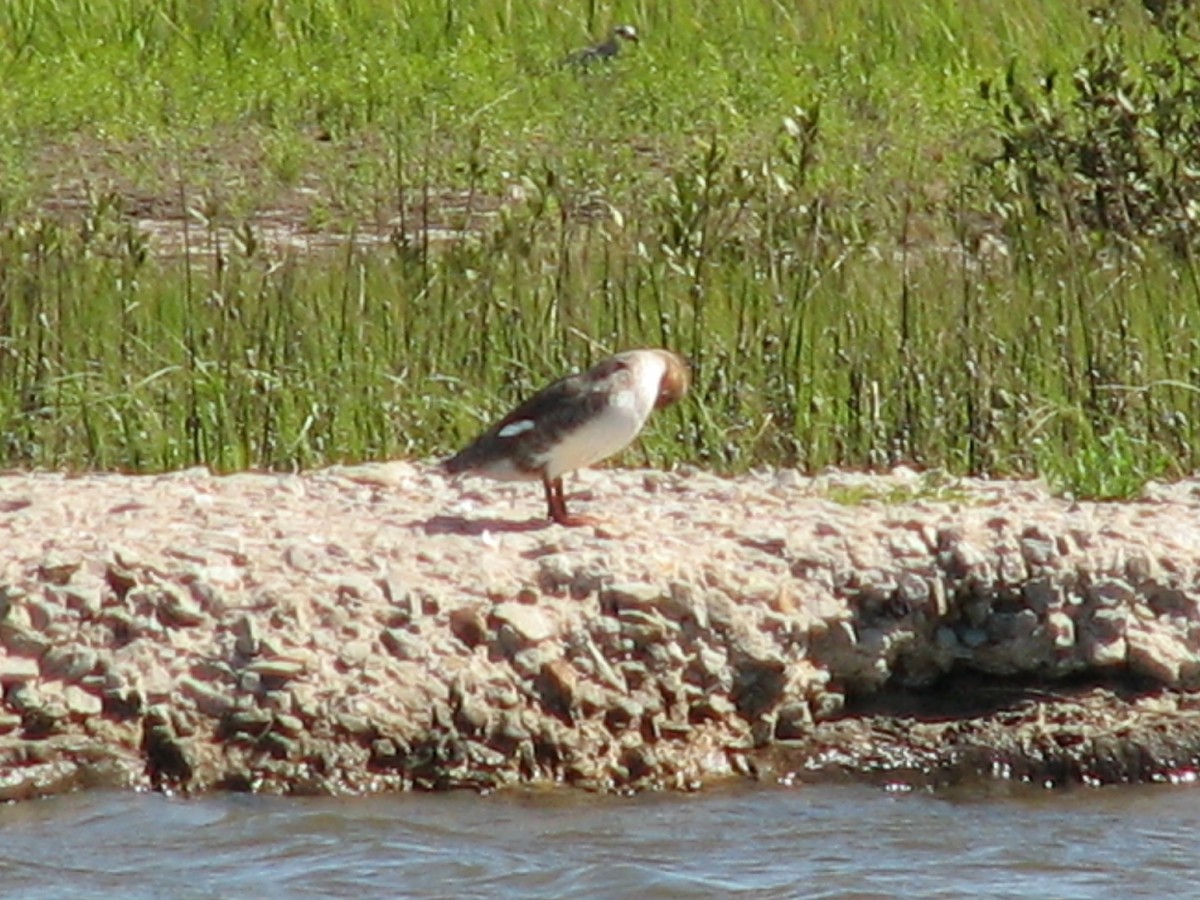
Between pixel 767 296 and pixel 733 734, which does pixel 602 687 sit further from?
pixel 767 296

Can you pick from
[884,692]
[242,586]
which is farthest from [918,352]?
[242,586]

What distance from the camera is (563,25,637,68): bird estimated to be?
17.2 metres

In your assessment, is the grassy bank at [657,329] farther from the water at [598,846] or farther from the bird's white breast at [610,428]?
the water at [598,846]

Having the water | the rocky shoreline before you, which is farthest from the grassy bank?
the water

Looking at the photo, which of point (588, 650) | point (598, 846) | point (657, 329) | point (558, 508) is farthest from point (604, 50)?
point (598, 846)

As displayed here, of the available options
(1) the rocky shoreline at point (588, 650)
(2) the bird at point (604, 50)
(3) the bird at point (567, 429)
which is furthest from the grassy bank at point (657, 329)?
(2) the bird at point (604, 50)

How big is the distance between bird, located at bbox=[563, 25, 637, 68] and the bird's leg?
983 cm

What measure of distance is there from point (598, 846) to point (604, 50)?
11.4m

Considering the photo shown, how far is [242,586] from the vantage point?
6.97m

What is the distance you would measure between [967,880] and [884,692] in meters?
0.82

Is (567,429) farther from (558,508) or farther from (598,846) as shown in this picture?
(598,846)

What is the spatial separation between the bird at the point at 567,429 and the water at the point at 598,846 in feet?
3.44

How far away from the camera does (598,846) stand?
6477mm

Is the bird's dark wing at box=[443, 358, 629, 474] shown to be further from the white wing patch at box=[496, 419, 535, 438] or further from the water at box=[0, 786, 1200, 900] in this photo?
the water at box=[0, 786, 1200, 900]
